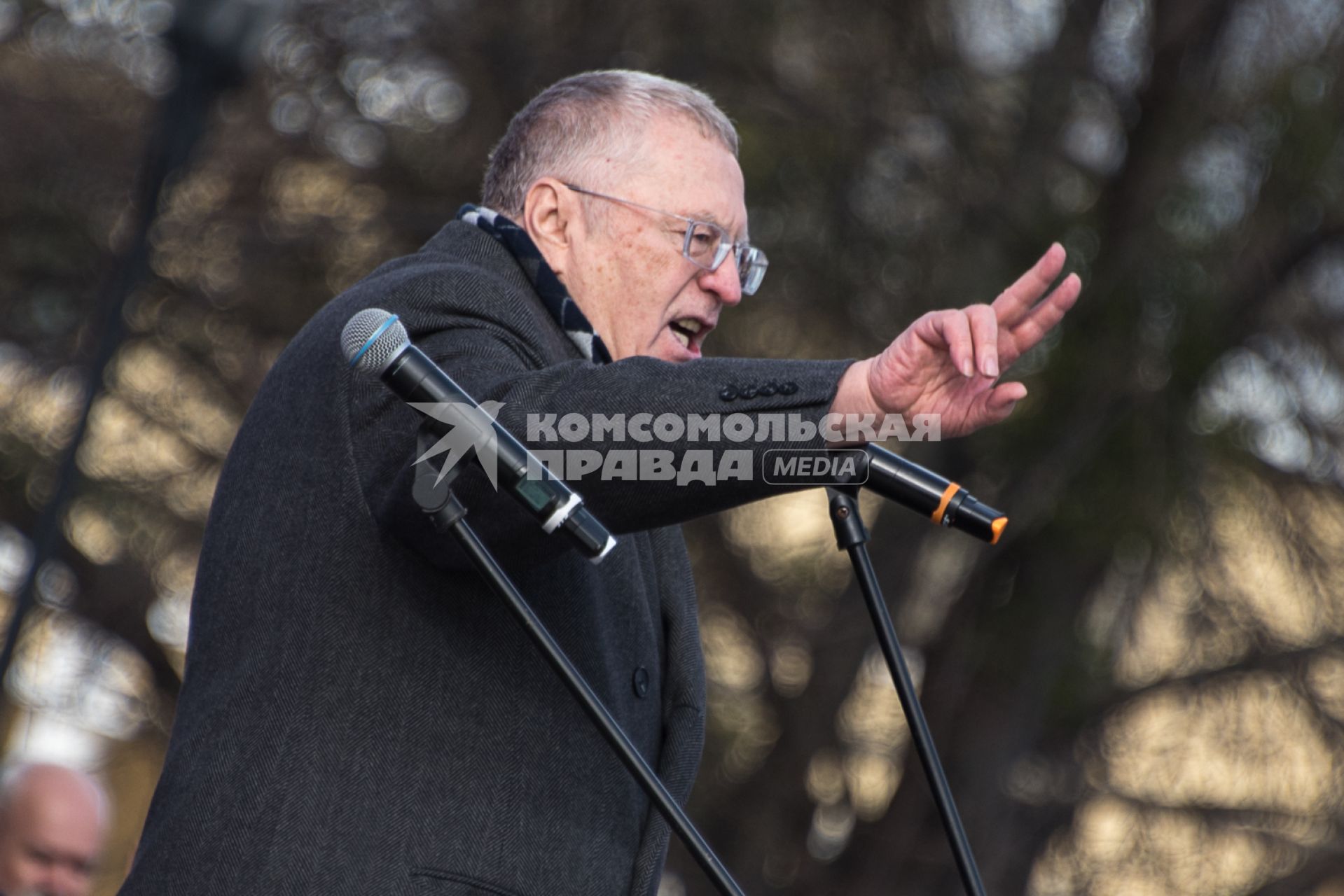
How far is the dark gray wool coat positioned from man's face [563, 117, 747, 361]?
0.90ft

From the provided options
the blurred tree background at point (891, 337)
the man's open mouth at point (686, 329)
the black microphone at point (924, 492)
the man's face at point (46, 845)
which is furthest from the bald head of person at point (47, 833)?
the blurred tree background at point (891, 337)

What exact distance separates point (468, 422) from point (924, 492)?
1.65 feet

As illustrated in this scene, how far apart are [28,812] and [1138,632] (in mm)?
4908

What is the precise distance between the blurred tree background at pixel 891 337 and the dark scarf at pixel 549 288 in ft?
13.1

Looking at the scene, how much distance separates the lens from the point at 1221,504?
6000 millimetres

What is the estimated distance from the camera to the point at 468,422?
149 centimetres

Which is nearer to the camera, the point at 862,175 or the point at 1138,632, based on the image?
the point at 862,175

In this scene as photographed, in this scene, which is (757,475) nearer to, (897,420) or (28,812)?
(897,420)

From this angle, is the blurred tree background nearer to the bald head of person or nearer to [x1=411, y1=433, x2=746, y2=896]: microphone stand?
the bald head of person

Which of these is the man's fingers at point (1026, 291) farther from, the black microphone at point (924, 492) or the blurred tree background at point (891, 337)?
the blurred tree background at point (891, 337)

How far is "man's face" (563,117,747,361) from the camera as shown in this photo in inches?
85.4

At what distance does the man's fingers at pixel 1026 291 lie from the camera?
1.50 metres

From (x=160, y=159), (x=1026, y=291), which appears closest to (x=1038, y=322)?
(x=1026, y=291)

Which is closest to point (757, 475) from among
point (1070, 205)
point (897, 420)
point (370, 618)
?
point (897, 420)
